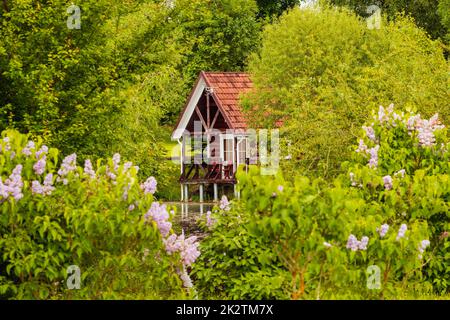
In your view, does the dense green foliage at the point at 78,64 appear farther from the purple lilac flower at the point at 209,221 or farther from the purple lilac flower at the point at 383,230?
the purple lilac flower at the point at 383,230

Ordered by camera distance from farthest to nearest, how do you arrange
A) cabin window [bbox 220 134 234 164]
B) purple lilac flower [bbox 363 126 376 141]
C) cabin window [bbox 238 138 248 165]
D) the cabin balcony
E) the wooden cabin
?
cabin window [bbox 220 134 234 164]
cabin window [bbox 238 138 248 165]
the cabin balcony
the wooden cabin
purple lilac flower [bbox 363 126 376 141]

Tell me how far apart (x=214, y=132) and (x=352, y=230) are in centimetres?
3817

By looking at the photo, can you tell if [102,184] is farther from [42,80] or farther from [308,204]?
[42,80]

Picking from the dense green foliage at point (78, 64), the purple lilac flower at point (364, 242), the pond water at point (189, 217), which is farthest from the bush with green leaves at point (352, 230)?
the pond water at point (189, 217)

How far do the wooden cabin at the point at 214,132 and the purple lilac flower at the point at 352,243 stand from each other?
33.1 m

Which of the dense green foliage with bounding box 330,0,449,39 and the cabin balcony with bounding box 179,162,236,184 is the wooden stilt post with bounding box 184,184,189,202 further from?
the dense green foliage with bounding box 330,0,449,39

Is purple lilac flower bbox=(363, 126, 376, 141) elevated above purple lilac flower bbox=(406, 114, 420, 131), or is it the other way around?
purple lilac flower bbox=(406, 114, 420, 131)

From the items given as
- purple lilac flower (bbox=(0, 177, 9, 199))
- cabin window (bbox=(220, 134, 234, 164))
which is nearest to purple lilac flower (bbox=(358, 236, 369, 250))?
purple lilac flower (bbox=(0, 177, 9, 199))

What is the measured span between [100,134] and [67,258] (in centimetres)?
594

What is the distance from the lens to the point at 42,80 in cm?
1488

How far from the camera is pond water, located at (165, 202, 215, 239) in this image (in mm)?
26489

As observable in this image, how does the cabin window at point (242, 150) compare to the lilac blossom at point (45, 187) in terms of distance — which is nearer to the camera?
the lilac blossom at point (45, 187)

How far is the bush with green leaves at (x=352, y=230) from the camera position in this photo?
9.44m

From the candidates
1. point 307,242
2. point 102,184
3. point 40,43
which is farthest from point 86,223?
point 40,43
